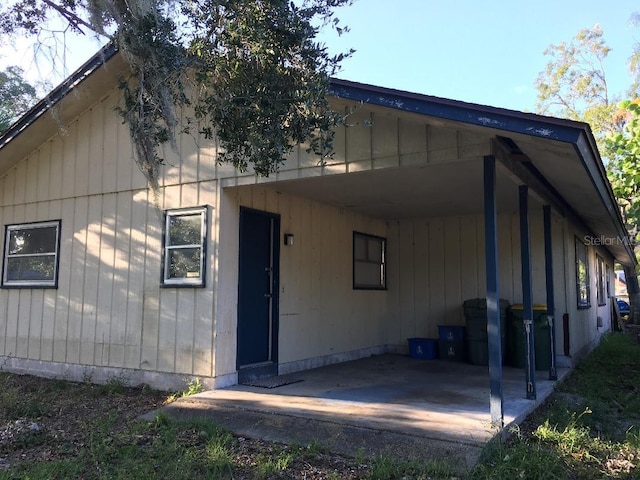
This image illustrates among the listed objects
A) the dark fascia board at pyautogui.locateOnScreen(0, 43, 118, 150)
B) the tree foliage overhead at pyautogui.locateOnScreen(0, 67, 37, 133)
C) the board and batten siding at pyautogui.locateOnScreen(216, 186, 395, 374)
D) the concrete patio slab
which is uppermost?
the tree foliage overhead at pyautogui.locateOnScreen(0, 67, 37, 133)

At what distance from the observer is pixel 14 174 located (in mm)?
8984

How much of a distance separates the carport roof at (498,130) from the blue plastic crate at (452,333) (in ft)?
8.55

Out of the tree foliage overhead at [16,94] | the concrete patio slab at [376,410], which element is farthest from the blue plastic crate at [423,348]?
the tree foliage overhead at [16,94]

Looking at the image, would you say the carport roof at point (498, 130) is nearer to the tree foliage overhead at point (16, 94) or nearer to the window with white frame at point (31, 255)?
the window with white frame at point (31, 255)

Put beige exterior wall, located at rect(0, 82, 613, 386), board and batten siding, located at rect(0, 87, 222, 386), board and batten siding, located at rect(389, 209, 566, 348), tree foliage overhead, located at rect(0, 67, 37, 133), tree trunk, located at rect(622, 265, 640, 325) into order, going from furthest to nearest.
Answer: tree trunk, located at rect(622, 265, 640, 325), tree foliage overhead, located at rect(0, 67, 37, 133), board and batten siding, located at rect(389, 209, 566, 348), board and batten siding, located at rect(0, 87, 222, 386), beige exterior wall, located at rect(0, 82, 613, 386)

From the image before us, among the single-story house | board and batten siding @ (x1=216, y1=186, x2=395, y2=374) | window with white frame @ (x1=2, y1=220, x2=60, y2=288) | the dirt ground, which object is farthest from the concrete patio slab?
window with white frame @ (x1=2, y1=220, x2=60, y2=288)

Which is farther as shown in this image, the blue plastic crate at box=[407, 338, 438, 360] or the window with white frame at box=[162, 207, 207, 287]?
the blue plastic crate at box=[407, 338, 438, 360]

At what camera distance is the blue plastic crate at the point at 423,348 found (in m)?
9.45

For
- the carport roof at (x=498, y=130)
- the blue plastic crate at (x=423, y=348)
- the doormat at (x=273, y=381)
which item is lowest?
the doormat at (x=273, y=381)

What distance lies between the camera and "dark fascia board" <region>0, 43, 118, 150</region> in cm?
711

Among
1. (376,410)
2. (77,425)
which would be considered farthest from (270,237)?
(77,425)

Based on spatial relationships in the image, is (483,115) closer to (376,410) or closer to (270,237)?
(376,410)

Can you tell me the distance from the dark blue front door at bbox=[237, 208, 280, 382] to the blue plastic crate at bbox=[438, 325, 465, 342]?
3326mm

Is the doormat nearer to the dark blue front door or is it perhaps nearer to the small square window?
the dark blue front door
